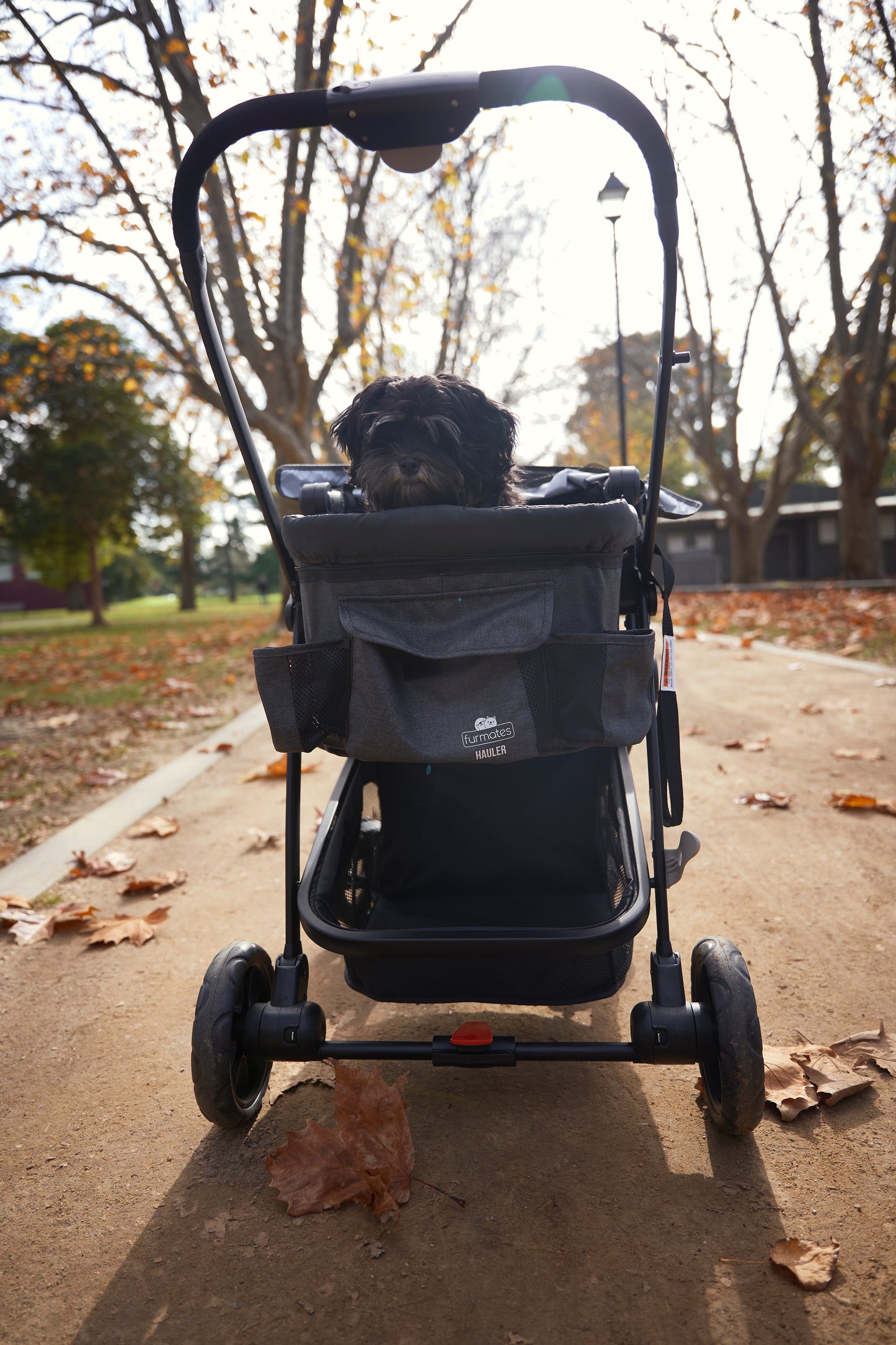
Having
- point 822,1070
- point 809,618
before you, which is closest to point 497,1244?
point 822,1070

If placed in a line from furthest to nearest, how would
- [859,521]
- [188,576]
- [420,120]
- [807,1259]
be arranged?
[188,576], [859,521], [420,120], [807,1259]

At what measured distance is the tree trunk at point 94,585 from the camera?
2561 centimetres

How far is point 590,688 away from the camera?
1760mm

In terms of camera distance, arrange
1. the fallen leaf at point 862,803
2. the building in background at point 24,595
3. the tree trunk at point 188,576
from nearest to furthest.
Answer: the fallen leaf at point 862,803 < the tree trunk at point 188,576 < the building in background at point 24,595

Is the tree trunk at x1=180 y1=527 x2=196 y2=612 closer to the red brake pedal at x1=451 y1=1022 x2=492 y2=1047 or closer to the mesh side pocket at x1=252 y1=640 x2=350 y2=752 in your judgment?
the mesh side pocket at x1=252 y1=640 x2=350 y2=752

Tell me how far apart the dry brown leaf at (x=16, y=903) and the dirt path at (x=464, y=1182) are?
290 mm

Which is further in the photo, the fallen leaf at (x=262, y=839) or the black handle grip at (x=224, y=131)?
the fallen leaf at (x=262, y=839)

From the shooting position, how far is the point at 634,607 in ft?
7.41

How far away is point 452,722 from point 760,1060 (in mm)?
916

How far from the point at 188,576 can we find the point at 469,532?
112ft

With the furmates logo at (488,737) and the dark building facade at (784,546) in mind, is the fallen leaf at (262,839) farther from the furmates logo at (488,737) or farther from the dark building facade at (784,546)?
the dark building facade at (784,546)

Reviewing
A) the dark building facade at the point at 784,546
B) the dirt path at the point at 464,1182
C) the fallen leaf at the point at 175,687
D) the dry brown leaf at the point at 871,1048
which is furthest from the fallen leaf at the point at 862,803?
the dark building facade at the point at 784,546

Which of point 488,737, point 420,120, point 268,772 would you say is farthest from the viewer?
point 268,772

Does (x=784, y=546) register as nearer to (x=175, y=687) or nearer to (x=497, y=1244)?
(x=175, y=687)
